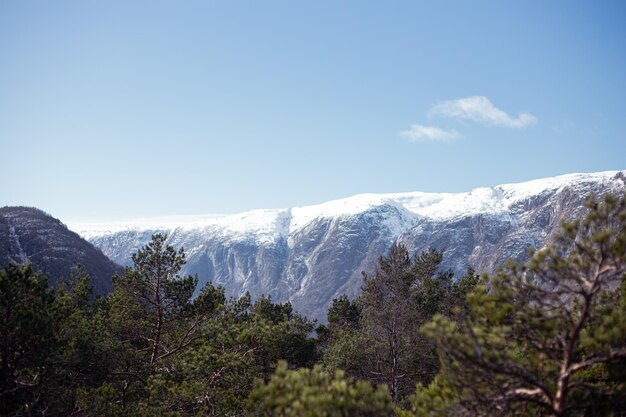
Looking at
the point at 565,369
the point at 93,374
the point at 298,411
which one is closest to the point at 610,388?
the point at 565,369

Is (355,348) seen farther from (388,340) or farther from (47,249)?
(47,249)

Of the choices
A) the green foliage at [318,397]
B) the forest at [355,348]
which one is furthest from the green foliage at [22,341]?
the green foliage at [318,397]

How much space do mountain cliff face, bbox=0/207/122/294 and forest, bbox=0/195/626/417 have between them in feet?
481

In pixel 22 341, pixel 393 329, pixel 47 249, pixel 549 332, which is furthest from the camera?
pixel 47 249

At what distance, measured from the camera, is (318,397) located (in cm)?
757

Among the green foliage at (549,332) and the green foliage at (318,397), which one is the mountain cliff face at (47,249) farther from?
the green foliage at (549,332)

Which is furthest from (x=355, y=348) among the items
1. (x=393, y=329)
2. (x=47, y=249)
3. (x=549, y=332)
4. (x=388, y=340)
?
(x=47, y=249)

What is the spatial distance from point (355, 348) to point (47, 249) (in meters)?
183

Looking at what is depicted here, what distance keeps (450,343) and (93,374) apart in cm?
2103

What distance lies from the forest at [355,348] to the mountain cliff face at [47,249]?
146573 millimetres

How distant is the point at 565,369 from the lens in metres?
8.25

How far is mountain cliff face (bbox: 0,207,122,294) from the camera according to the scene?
15488cm

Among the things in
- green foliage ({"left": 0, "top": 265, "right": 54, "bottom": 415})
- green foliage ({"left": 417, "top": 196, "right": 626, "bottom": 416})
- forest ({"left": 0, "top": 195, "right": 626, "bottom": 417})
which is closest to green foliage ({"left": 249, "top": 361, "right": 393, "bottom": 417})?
forest ({"left": 0, "top": 195, "right": 626, "bottom": 417})

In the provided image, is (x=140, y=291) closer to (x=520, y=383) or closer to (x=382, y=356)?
(x=382, y=356)
